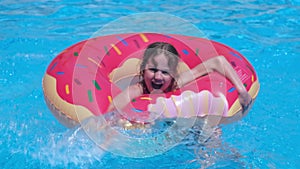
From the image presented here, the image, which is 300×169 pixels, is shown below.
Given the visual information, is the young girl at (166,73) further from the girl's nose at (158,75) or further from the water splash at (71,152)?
the water splash at (71,152)

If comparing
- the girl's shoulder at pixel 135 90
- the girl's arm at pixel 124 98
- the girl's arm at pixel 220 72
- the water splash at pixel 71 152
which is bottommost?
the water splash at pixel 71 152

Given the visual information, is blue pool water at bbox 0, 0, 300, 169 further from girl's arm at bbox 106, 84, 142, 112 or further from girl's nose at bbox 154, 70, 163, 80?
girl's nose at bbox 154, 70, 163, 80

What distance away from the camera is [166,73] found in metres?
3.47

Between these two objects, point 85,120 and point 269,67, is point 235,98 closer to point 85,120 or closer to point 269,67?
point 85,120

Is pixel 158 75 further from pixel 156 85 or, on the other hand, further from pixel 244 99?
pixel 244 99

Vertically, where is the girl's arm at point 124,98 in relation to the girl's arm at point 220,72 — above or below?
below

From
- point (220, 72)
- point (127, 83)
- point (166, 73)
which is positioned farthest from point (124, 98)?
point (220, 72)

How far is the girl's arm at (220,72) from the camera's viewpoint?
3441 millimetres

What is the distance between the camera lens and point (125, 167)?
3400mm

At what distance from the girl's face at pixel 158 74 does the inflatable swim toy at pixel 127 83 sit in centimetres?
15

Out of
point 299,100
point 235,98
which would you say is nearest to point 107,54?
point 235,98

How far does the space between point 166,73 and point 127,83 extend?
48 cm

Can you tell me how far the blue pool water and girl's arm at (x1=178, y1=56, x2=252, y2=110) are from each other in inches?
14.9

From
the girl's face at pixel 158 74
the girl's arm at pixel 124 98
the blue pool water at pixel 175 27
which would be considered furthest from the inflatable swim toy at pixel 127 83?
the blue pool water at pixel 175 27
